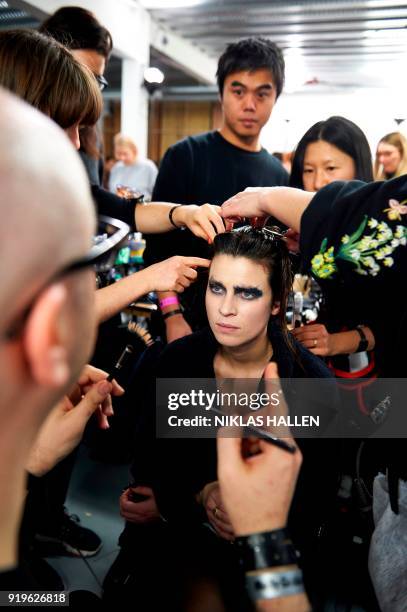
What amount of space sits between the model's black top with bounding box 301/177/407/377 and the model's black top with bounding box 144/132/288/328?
520 millimetres

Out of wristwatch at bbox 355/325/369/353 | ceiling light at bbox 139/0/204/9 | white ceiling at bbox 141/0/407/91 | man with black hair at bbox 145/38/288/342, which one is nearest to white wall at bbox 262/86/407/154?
white ceiling at bbox 141/0/407/91

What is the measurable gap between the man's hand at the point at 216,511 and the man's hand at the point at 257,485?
13.9 inches

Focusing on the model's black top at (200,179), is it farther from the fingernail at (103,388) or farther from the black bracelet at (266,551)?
the black bracelet at (266,551)

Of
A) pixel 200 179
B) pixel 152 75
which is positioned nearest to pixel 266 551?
pixel 200 179

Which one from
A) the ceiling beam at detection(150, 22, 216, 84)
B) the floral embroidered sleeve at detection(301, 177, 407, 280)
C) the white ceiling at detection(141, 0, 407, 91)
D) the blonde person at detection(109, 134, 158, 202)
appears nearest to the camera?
the floral embroidered sleeve at detection(301, 177, 407, 280)

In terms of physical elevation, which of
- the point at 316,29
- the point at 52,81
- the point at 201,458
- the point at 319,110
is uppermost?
the point at 316,29

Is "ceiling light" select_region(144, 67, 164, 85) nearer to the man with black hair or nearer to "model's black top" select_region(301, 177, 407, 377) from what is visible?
the man with black hair

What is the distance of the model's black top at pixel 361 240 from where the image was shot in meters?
0.99

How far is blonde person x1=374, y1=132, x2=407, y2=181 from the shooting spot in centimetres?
275

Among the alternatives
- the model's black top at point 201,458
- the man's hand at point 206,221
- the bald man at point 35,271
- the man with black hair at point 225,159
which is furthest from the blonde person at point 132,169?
the bald man at point 35,271

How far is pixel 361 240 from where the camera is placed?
100 cm

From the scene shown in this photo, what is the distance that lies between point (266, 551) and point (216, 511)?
45 cm

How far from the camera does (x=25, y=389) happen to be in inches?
16.6

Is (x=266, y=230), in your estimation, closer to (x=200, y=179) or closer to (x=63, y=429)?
(x=200, y=179)
